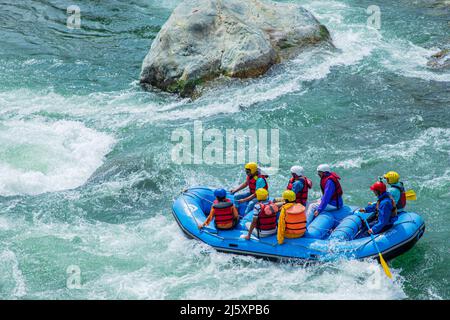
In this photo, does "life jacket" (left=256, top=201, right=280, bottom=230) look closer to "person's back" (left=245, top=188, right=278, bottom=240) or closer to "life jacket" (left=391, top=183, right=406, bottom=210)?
"person's back" (left=245, top=188, right=278, bottom=240)

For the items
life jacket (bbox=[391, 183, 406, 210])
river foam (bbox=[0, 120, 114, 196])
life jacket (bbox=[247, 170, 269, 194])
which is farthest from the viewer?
river foam (bbox=[0, 120, 114, 196])

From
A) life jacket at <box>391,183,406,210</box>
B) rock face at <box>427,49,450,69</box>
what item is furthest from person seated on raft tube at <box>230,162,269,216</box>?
rock face at <box>427,49,450,69</box>

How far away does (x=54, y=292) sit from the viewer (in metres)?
9.84

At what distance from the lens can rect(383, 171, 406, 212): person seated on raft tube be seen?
32.9 feet

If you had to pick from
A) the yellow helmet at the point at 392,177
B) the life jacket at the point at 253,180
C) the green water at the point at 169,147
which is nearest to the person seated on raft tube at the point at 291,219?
the green water at the point at 169,147

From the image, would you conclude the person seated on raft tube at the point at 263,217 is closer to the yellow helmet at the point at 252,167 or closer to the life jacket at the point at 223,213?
the life jacket at the point at 223,213

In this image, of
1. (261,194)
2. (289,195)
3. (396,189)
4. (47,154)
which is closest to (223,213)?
(261,194)

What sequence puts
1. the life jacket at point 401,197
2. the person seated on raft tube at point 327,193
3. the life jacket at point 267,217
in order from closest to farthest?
the life jacket at point 267,217, the life jacket at point 401,197, the person seated on raft tube at point 327,193

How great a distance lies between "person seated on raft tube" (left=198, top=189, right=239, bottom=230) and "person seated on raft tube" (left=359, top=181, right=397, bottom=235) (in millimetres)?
2167

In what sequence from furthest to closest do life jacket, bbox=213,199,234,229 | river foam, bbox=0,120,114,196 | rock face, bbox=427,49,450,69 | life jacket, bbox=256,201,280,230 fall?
rock face, bbox=427,49,450,69, river foam, bbox=0,120,114,196, life jacket, bbox=213,199,234,229, life jacket, bbox=256,201,280,230

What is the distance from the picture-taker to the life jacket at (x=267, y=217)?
1000 centimetres

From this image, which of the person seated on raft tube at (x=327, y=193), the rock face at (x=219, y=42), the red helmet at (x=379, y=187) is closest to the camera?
the red helmet at (x=379, y=187)

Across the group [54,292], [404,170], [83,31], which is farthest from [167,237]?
[83,31]

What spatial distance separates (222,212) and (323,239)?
166 cm
